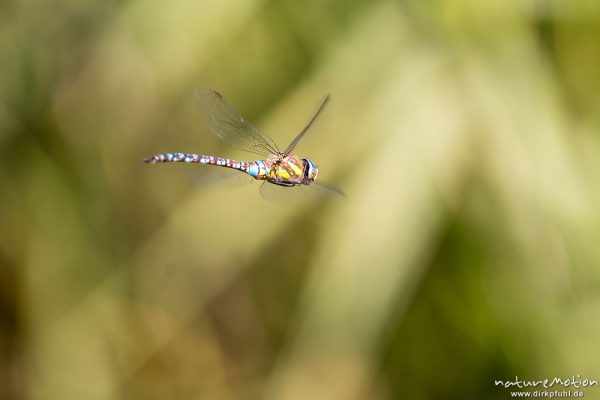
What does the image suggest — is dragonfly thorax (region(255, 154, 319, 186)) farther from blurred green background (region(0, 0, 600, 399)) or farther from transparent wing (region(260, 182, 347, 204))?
blurred green background (region(0, 0, 600, 399))

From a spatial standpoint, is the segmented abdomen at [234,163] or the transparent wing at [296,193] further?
the segmented abdomen at [234,163]

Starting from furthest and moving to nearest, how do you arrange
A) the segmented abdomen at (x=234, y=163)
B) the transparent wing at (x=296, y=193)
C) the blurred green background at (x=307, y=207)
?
the blurred green background at (x=307, y=207)
the segmented abdomen at (x=234, y=163)
the transparent wing at (x=296, y=193)

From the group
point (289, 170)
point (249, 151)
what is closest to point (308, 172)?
point (289, 170)

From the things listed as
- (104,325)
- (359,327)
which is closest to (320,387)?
(359,327)

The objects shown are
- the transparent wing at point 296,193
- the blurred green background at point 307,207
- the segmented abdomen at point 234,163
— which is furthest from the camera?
the blurred green background at point 307,207

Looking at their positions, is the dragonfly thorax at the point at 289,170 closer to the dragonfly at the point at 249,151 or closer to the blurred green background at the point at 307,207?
the dragonfly at the point at 249,151

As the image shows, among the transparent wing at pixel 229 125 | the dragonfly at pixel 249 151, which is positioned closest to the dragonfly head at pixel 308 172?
the dragonfly at pixel 249 151

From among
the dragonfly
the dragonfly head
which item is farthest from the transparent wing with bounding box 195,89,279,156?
the dragonfly head

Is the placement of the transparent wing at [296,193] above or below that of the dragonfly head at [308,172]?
below
